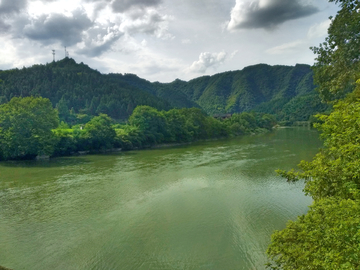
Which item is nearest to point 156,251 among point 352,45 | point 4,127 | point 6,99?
point 352,45

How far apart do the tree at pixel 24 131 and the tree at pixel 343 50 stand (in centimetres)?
3953

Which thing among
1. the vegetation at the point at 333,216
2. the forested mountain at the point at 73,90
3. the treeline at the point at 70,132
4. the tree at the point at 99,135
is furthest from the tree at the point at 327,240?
the forested mountain at the point at 73,90

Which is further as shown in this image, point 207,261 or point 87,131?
point 87,131

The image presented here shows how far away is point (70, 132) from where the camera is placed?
176ft

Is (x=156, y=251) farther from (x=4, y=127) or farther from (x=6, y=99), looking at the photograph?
(x=6, y=99)

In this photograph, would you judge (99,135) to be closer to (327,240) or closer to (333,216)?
(333,216)

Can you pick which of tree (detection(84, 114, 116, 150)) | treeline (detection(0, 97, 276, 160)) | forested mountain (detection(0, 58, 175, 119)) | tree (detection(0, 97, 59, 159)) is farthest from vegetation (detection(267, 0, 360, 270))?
forested mountain (detection(0, 58, 175, 119))

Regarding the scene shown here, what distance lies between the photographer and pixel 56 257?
1220cm

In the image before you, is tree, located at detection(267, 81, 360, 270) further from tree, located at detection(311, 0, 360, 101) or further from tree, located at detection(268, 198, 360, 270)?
tree, located at detection(311, 0, 360, 101)

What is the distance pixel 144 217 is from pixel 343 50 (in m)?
15.0

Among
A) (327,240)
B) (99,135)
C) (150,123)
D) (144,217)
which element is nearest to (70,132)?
(99,135)

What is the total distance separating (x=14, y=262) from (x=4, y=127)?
37309 millimetres

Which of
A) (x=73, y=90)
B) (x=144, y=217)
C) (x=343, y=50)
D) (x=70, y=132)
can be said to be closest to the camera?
(x=343, y=50)

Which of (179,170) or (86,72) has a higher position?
(86,72)
